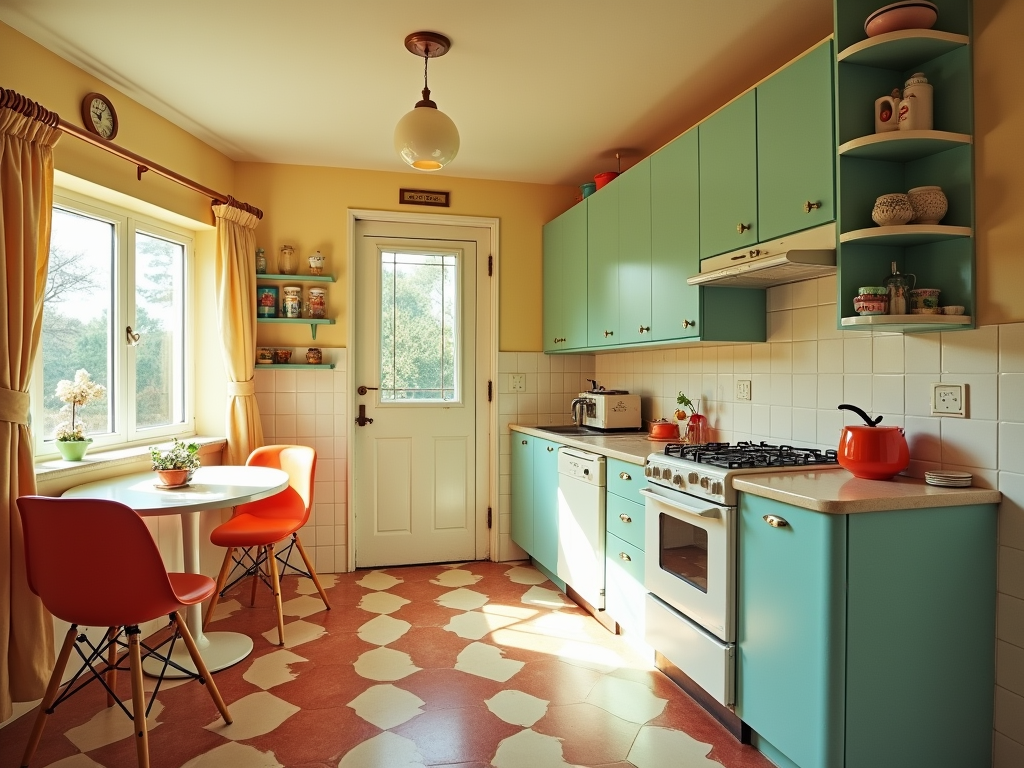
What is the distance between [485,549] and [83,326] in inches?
105

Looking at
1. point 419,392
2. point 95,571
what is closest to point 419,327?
point 419,392

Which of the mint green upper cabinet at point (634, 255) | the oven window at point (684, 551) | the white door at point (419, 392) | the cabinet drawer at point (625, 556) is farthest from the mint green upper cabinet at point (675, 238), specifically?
the white door at point (419, 392)

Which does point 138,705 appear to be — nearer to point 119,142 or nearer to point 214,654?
point 214,654

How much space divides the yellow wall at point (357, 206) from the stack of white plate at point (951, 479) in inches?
110

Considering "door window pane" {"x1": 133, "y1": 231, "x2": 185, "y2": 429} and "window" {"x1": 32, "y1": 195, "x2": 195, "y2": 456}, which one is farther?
"door window pane" {"x1": 133, "y1": 231, "x2": 185, "y2": 429}

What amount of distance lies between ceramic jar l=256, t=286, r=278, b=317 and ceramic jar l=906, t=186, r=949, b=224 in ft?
10.9

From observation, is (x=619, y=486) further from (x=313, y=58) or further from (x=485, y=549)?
(x=313, y=58)

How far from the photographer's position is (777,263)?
2.14m

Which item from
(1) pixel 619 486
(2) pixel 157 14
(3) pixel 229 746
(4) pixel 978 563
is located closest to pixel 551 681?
(1) pixel 619 486

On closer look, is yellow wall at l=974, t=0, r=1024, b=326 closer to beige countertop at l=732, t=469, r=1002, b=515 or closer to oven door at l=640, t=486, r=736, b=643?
beige countertop at l=732, t=469, r=1002, b=515

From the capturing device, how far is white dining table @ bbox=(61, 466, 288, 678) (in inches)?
92.0

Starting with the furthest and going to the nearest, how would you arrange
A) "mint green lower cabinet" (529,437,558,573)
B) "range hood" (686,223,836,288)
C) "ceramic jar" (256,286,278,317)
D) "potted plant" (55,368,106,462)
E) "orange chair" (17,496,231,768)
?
"ceramic jar" (256,286,278,317) < "mint green lower cabinet" (529,437,558,573) < "potted plant" (55,368,106,462) < "range hood" (686,223,836,288) < "orange chair" (17,496,231,768)

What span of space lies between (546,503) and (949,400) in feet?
7.24

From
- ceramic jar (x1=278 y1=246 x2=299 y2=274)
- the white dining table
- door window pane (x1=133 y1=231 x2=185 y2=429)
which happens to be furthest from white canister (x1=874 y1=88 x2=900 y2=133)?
door window pane (x1=133 y1=231 x2=185 y2=429)
